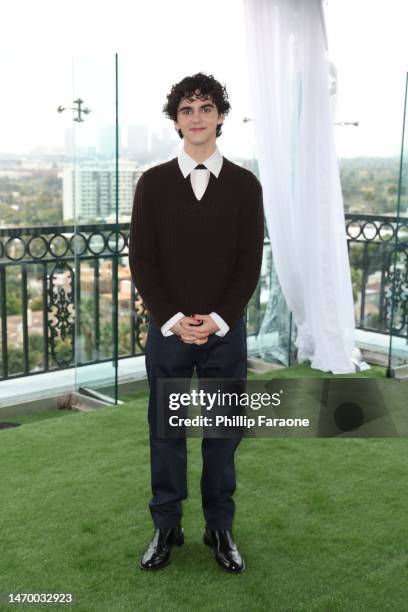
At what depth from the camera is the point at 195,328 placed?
75.5 inches

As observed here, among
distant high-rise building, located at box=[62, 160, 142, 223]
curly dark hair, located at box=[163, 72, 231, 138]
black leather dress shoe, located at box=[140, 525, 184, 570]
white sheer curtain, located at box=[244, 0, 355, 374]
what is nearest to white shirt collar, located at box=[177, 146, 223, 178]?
curly dark hair, located at box=[163, 72, 231, 138]

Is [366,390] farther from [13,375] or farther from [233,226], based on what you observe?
[233,226]

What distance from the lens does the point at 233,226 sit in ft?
6.42

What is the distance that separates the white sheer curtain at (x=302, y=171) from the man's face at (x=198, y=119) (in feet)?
6.00

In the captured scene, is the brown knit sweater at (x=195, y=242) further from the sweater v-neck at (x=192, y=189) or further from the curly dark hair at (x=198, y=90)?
the curly dark hair at (x=198, y=90)

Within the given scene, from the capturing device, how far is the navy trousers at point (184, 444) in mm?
1976

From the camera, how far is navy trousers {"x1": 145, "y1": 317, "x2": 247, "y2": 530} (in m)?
1.98

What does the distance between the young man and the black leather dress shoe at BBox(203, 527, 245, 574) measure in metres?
0.01

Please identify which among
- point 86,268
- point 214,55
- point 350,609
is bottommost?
point 350,609

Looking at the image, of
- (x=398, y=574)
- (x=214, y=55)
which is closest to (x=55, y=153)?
(x=214, y=55)

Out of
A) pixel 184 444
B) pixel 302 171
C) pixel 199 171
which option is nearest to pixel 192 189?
pixel 199 171

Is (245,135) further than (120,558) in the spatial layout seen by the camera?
Yes

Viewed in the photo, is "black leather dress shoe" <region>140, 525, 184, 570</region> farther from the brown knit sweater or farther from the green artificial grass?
the brown knit sweater

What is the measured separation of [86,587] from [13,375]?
184cm
